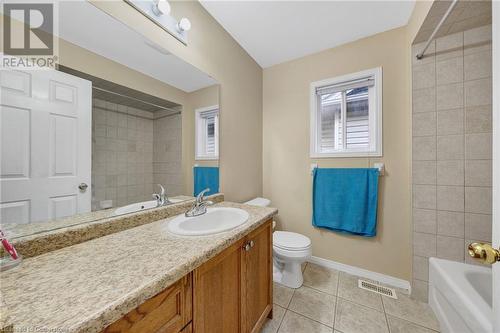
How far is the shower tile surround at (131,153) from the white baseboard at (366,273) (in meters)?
1.71

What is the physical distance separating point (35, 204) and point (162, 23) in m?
1.16

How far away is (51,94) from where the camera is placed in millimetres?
740

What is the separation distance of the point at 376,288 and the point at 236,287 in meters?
1.48

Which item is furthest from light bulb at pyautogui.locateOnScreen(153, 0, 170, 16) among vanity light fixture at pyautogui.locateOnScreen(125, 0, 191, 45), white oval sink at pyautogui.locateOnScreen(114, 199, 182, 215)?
white oval sink at pyautogui.locateOnScreen(114, 199, 182, 215)

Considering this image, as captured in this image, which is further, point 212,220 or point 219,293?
point 212,220

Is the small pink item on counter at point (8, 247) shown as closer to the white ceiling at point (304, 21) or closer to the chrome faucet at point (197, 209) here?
the chrome faucet at point (197, 209)

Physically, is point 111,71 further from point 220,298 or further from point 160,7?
point 220,298

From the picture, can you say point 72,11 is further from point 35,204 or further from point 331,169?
point 331,169

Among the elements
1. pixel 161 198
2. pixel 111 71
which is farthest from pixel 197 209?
pixel 111 71

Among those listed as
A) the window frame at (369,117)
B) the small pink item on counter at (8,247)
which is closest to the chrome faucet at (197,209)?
the small pink item on counter at (8,247)

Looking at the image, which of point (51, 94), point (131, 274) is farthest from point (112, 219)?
point (51, 94)

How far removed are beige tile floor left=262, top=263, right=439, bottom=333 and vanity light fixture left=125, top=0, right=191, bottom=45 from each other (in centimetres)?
212

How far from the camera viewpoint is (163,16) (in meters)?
1.14

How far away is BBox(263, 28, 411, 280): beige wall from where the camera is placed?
166 centimetres
